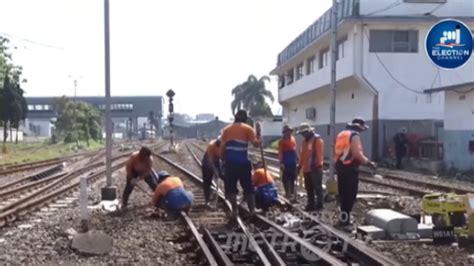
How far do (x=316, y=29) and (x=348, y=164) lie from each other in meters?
31.3

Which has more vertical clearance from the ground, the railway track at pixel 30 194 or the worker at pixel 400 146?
the worker at pixel 400 146

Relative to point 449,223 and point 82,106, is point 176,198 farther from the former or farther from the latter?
point 82,106

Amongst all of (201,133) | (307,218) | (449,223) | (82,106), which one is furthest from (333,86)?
(201,133)

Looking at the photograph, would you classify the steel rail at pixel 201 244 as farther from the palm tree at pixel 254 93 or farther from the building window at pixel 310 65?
the palm tree at pixel 254 93

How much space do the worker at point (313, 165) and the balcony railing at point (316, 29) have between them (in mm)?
19511

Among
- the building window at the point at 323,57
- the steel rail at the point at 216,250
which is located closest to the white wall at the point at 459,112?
the building window at the point at 323,57

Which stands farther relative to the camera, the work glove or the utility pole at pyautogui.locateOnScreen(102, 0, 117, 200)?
the utility pole at pyautogui.locateOnScreen(102, 0, 117, 200)

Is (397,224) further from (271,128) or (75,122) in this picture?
(75,122)

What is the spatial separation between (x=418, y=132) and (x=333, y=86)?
1937 centimetres

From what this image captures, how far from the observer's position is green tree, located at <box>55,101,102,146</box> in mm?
70812

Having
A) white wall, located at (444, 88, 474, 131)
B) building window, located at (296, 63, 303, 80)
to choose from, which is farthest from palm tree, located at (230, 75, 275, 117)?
white wall, located at (444, 88, 474, 131)

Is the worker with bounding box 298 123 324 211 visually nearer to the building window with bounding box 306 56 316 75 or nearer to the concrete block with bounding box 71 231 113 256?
the concrete block with bounding box 71 231 113 256

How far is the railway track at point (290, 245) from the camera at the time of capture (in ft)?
26.7

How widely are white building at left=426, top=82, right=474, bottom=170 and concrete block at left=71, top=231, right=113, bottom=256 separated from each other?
1964 centimetres
